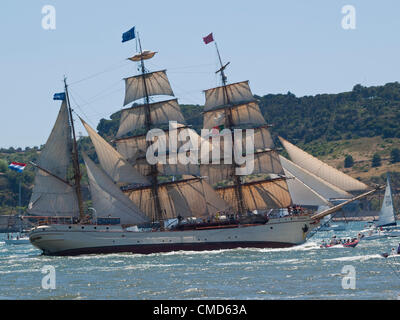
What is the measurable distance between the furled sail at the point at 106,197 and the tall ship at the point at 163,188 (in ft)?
0.33

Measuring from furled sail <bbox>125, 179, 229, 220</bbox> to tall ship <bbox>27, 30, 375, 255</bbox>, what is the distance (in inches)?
4.3

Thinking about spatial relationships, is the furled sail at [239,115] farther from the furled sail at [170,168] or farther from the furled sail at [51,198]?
the furled sail at [51,198]

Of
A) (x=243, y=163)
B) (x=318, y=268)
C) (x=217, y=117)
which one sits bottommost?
(x=318, y=268)

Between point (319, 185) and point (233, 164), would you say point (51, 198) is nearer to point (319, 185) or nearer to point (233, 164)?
point (233, 164)

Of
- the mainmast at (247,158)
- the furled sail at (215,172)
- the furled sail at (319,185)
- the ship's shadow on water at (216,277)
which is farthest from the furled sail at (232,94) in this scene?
the ship's shadow on water at (216,277)

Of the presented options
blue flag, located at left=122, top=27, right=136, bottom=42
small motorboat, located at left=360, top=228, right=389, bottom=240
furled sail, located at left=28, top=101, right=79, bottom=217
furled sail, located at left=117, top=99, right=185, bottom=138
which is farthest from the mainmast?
furled sail, located at left=28, top=101, right=79, bottom=217

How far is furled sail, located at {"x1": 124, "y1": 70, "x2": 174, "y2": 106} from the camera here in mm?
81938

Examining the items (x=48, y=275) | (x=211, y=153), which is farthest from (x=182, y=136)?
(x=48, y=275)

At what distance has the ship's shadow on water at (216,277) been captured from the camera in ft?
122

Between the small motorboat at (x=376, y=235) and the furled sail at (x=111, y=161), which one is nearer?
the furled sail at (x=111, y=161)
